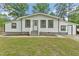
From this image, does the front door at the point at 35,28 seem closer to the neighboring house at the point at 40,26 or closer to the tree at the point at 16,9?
the neighboring house at the point at 40,26

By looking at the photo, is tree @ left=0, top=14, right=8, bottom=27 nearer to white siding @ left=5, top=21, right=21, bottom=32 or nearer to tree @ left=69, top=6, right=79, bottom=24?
white siding @ left=5, top=21, right=21, bottom=32

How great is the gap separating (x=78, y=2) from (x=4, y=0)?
0.91 m

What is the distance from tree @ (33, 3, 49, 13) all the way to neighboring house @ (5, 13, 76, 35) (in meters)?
0.07

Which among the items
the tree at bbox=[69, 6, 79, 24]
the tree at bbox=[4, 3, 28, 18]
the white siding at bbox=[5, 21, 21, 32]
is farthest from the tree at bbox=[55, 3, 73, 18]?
the white siding at bbox=[5, 21, 21, 32]

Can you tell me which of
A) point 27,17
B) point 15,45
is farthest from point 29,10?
point 15,45

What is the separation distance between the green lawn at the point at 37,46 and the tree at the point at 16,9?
0.98 ft

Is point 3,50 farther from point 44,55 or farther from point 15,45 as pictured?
point 44,55

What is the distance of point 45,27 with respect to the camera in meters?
5.67

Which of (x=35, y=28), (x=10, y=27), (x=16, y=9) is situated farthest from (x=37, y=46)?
(x=16, y=9)

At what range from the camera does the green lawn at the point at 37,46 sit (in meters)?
5.59

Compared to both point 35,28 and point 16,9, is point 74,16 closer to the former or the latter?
point 35,28

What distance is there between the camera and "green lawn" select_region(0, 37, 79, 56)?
18.3 feet

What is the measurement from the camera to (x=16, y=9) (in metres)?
5.64

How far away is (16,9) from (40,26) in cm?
37
